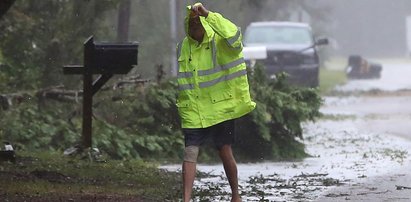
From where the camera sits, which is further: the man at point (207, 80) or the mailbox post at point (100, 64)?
the mailbox post at point (100, 64)

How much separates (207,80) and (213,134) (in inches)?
18.1

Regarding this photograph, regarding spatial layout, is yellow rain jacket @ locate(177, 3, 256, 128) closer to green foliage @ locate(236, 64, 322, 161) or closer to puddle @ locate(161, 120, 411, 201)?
puddle @ locate(161, 120, 411, 201)

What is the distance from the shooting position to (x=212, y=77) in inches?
314

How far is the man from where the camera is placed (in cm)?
792

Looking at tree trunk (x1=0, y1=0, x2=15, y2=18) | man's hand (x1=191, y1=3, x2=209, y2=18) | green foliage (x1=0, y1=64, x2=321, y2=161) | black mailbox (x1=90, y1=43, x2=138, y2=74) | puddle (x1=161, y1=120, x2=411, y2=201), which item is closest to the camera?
man's hand (x1=191, y1=3, x2=209, y2=18)

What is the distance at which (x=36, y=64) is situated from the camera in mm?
17062

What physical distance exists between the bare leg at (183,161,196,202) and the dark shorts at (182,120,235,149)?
18 cm

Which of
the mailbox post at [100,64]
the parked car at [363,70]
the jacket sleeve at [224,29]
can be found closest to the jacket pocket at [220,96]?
the jacket sleeve at [224,29]

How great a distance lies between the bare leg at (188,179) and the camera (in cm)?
777

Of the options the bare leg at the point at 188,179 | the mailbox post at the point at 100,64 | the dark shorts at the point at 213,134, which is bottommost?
the bare leg at the point at 188,179

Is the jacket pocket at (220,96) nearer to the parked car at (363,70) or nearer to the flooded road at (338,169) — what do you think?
the flooded road at (338,169)

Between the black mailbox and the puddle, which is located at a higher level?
the black mailbox

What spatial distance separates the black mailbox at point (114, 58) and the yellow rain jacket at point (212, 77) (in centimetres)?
321

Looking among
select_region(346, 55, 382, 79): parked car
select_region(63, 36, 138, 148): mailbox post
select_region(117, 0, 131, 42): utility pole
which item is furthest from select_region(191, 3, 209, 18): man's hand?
select_region(346, 55, 382, 79): parked car
